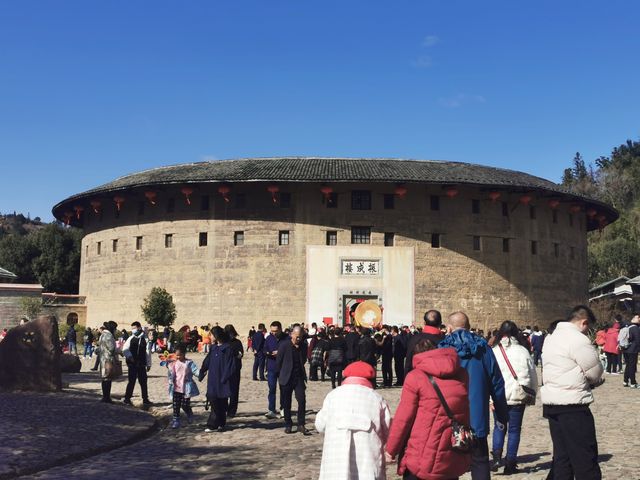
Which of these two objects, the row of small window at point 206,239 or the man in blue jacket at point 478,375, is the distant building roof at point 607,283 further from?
the man in blue jacket at point 478,375

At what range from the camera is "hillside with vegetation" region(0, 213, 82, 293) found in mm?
51281

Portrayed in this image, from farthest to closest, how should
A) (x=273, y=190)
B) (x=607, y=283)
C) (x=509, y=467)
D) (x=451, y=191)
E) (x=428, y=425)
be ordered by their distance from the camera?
1. (x=607, y=283)
2. (x=451, y=191)
3. (x=273, y=190)
4. (x=509, y=467)
5. (x=428, y=425)

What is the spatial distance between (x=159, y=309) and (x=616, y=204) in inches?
2442

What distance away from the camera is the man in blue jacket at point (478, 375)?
5449 millimetres

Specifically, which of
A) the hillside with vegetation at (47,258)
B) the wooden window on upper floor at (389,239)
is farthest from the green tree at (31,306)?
the hillside with vegetation at (47,258)

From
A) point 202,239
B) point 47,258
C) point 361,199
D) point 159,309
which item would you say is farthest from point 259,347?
point 47,258

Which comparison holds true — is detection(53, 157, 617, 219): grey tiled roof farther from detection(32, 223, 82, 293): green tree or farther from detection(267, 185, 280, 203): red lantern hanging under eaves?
detection(32, 223, 82, 293): green tree

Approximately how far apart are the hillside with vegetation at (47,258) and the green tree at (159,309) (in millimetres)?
23551

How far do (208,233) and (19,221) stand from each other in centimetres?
12321

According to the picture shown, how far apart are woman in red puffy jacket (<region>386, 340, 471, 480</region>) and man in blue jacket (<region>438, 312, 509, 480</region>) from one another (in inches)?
44.5

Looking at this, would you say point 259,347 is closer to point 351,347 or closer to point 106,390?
point 351,347

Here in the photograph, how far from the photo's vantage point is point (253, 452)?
26.4 ft

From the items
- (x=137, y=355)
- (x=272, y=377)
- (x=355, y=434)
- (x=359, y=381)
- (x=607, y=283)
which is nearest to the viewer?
(x=355, y=434)

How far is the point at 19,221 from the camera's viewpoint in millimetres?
141000
